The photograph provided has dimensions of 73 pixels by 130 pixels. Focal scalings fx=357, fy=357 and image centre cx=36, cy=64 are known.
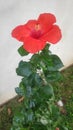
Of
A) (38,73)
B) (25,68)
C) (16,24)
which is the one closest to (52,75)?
(38,73)

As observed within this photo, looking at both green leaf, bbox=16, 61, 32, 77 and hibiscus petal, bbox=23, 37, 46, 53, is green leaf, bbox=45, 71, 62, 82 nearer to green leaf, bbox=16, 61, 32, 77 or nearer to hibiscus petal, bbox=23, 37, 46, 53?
green leaf, bbox=16, 61, 32, 77

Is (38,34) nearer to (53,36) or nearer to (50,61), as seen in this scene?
(53,36)

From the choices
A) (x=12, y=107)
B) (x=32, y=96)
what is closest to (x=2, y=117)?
(x=12, y=107)

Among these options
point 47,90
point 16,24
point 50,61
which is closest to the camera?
point 50,61

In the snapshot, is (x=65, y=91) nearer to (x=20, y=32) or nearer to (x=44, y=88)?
(x=44, y=88)

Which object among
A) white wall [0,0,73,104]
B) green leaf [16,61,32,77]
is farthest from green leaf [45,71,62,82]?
white wall [0,0,73,104]

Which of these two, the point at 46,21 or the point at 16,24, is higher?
the point at 16,24
